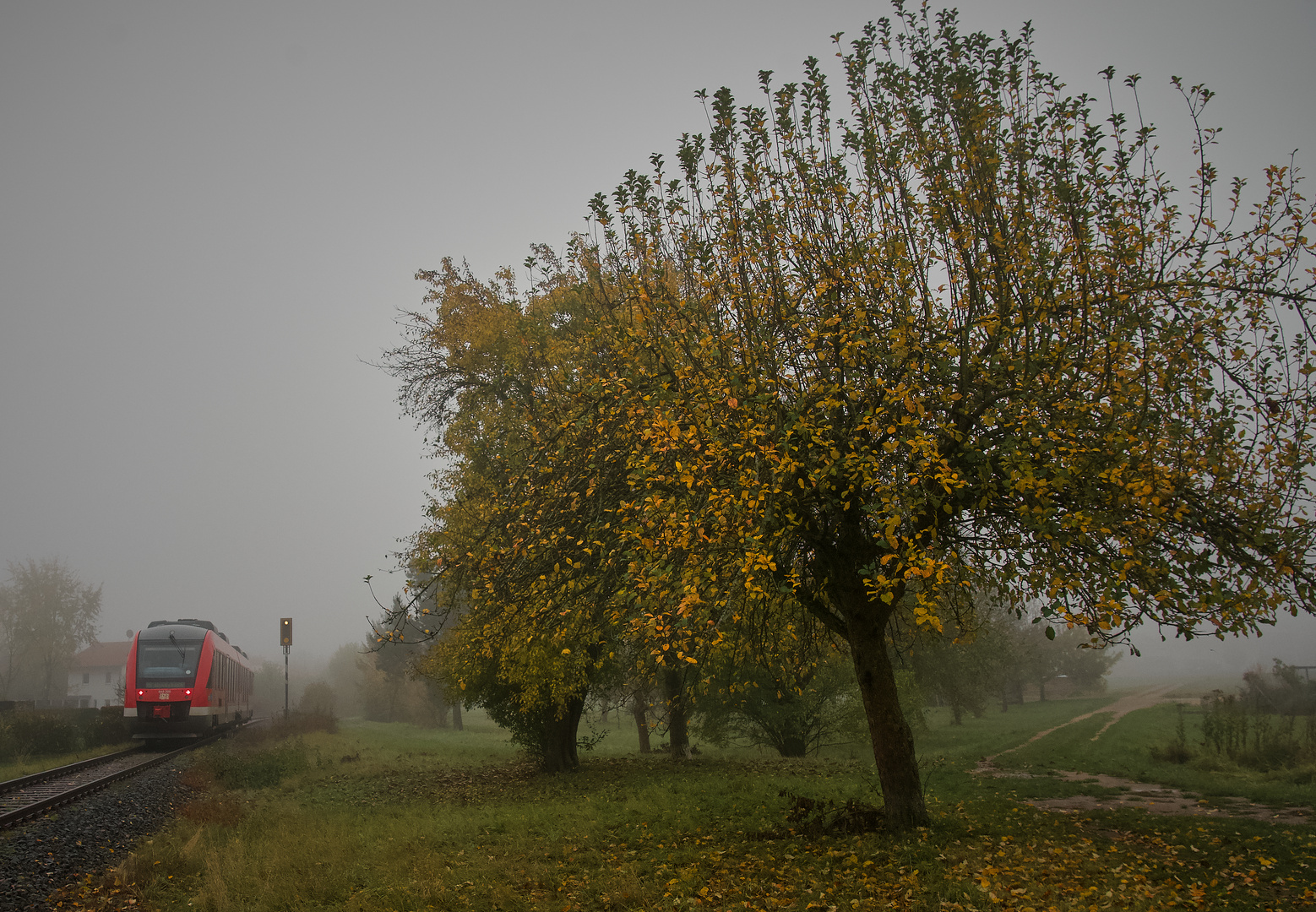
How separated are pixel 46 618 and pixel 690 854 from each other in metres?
69.6

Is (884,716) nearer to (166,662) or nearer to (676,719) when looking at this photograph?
(676,719)

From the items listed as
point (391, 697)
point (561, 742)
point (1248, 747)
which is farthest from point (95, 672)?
point (1248, 747)

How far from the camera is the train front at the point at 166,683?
21.6 meters

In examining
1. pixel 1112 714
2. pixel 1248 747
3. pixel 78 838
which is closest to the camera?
pixel 78 838

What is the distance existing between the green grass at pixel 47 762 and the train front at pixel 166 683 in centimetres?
104

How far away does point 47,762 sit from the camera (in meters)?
18.9

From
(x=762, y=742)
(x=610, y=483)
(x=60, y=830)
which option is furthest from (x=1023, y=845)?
(x=762, y=742)

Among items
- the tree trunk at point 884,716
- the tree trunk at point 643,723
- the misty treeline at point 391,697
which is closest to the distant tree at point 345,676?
the misty treeline at point 391,697

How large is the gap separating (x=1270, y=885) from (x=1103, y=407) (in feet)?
14.1

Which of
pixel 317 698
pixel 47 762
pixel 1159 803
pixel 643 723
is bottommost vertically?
pixel 317 698

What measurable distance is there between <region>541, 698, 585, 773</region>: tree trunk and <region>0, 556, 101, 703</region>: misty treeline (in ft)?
186

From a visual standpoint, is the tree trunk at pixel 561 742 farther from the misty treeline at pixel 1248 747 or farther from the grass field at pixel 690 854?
the misty treeline at pixel 1248 747

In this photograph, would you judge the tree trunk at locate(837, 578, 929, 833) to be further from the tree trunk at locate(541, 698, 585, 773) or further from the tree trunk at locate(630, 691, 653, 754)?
the tree trunk at locate(630, 691, 653, 754)

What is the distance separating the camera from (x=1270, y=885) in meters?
6.08
